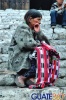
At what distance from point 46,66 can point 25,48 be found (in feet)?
1.30

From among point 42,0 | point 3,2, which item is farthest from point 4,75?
point 42,0

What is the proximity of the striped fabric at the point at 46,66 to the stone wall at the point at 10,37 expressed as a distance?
0.26m

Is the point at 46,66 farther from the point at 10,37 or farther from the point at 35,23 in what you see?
the point at 10,37

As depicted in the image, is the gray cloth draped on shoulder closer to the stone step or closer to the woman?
the woman

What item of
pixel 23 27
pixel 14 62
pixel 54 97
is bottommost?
pixel 54 97

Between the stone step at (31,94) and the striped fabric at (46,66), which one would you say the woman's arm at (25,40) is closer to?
the striped fabric at (46,66)

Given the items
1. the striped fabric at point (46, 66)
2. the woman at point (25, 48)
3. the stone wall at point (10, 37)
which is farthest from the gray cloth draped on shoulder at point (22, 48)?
the stone wall at point (10, 37)

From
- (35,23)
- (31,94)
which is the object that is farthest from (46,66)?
(35,23)

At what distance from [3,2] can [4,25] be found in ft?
21.6

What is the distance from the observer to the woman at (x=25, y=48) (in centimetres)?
480

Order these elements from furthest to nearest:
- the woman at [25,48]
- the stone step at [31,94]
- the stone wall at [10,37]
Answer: the stone wall at [10,37] < the woman at [25,48] < the stone step at [31,94]

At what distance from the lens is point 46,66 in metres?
4.64

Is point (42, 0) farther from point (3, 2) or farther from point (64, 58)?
point (64, 58)

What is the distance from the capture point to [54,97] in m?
4.60
